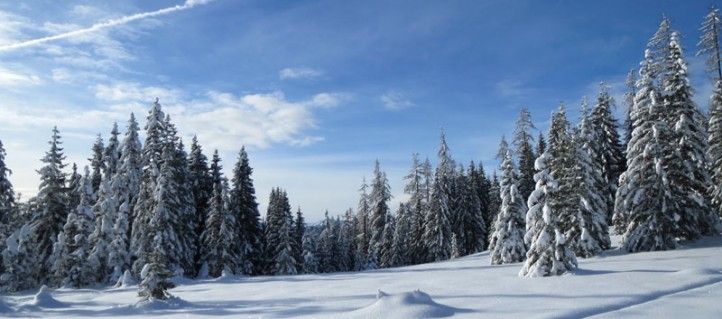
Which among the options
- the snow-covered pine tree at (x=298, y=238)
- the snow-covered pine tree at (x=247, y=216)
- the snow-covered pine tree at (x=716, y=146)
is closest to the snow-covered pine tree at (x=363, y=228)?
the snow-covered pine tree at (x=298, y=238)

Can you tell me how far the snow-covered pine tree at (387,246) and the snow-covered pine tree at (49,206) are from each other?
39.9m

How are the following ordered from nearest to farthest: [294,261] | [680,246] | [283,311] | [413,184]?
[283,311]
[680,246]
[294,261]
[413,184]

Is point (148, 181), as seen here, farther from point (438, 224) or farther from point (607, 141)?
point (607, 141)

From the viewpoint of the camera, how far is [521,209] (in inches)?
1416

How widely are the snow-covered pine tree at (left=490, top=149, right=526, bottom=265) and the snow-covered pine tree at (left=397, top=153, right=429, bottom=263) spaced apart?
2940 centimetres

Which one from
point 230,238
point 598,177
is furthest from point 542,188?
point 230,238

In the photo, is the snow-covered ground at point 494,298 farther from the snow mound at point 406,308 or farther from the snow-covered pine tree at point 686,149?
the snow-covered pine tree at point 686,149

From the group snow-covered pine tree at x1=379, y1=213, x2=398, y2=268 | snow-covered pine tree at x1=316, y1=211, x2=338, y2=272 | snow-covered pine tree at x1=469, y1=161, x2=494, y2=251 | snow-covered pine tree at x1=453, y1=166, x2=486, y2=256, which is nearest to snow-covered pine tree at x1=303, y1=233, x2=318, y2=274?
snow-covered pine tree at x1=316, y1=211, x2=338, y2=272

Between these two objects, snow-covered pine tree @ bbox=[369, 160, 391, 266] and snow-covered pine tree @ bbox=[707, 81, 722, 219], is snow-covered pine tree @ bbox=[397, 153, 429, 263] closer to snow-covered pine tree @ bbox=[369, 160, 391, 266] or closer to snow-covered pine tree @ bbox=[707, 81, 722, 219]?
snow-covered pine tree @ bbox=[369, 160, 391, 266]

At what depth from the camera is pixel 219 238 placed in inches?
1722

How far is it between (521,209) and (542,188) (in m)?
12.1

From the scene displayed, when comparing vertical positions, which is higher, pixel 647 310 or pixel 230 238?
pixel 230 238

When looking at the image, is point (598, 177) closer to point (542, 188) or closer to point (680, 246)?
point (680, 246)

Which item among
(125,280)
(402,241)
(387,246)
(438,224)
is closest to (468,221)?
(438,224)
